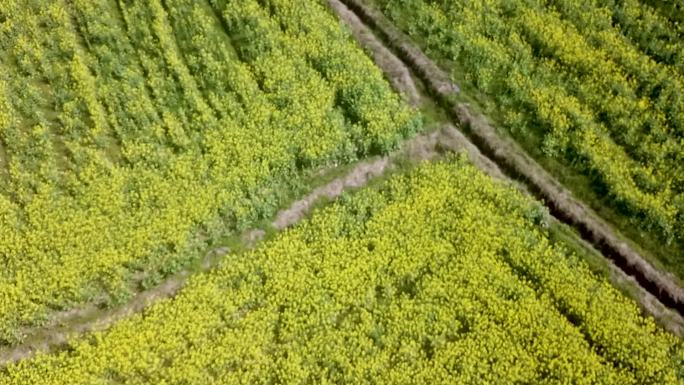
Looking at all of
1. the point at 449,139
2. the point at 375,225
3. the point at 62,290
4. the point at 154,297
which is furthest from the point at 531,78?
the point at 62,290

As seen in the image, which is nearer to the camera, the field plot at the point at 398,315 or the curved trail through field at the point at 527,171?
the field plot at the point at 398,315

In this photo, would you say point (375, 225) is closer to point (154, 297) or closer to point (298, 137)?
point (298, 137)

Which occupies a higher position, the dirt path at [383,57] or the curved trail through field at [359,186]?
the dirt path at [383,57]

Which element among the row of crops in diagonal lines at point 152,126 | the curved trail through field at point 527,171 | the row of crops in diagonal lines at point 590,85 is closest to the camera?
the curved trail through field at point 527,171

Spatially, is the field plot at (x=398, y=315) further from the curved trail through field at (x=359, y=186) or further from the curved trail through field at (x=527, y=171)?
the curved trail through field at (x=527, y=171)

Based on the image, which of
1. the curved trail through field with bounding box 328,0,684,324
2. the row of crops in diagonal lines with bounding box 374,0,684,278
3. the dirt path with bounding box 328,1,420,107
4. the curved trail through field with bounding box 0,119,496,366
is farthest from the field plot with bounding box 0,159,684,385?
the dirt path with bounding box 328,1,420,107

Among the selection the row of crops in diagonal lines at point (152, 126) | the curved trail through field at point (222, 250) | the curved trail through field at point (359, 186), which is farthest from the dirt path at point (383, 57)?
the curved trail through field at point (222, 250)

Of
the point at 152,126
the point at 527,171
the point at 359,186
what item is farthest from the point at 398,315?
the point at 152,126

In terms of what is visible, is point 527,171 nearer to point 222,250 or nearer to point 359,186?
point 359,186
